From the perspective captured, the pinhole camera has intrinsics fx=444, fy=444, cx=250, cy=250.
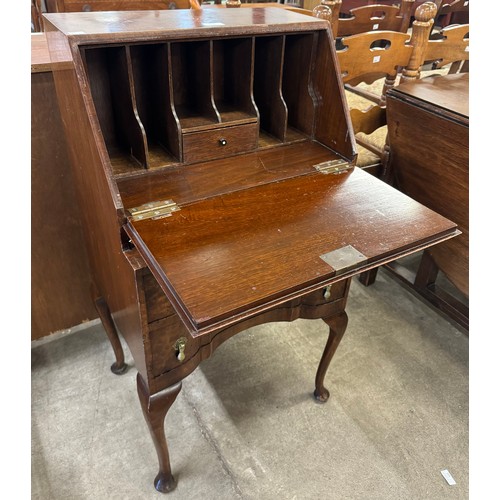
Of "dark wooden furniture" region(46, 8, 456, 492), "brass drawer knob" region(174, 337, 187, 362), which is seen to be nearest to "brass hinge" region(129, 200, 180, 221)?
"dark wooden furniture" region(46, 8, 456, 492)

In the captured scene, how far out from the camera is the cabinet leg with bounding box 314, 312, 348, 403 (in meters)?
1.33

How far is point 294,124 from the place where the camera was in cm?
132

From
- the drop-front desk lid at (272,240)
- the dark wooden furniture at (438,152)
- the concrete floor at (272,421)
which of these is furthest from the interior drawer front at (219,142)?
the concrete floor at (272,421)

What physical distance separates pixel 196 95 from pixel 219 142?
157 millimetres

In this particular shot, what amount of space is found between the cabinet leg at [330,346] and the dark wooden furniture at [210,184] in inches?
0.4

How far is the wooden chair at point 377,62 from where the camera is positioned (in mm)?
1746

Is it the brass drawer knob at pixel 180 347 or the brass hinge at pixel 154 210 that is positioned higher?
the brass hinge at pixel 154 210

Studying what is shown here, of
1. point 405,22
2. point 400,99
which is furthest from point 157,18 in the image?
point 405,22

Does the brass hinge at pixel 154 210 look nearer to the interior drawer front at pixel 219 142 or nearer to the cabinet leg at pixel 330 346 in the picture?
the interior drawer front at pixel 219 142

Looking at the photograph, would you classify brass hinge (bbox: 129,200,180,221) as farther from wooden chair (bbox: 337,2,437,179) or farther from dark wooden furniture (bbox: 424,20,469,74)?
dark wooden furniture (bbox: 424,20,469,74)

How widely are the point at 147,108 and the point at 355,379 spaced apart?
3.99 feet

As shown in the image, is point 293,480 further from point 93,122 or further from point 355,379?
point 93,122

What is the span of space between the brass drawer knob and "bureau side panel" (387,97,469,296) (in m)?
1.07

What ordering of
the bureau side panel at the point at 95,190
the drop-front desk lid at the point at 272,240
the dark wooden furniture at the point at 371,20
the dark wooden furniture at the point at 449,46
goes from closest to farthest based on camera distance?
the drop-front desk lid at the point at 272,240 → the bureau side panel at the point at 95,190 → the dark wooden furniture at the point at 449,46 → the dark wooden furniture at the point at 371,20
